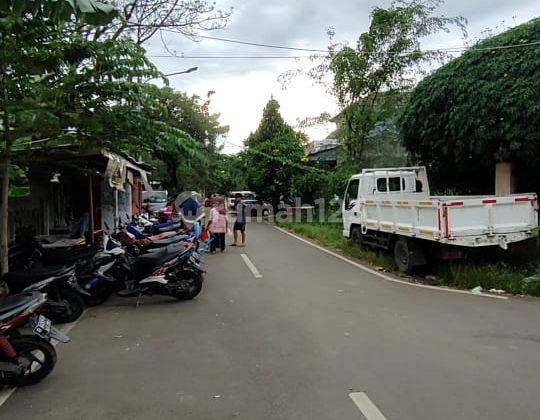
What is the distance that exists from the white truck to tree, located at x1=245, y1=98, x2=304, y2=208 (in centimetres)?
1333

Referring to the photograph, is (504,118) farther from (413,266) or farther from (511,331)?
(511,331)

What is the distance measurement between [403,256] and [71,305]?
6280mm

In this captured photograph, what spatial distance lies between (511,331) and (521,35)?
8.12 metres

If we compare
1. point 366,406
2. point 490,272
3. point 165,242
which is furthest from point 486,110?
point 366,406

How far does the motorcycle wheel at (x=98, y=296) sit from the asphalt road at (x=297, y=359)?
0.16 metres

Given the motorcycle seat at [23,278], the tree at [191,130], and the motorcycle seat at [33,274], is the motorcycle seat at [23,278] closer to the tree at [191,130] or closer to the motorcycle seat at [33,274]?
the motorcycle seat at [33,274]

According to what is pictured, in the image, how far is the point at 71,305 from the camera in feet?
22.3

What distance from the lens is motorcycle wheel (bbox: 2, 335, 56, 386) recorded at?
174 inches

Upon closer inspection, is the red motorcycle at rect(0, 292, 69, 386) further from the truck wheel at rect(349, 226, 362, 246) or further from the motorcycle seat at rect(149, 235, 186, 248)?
the truck wheel at rect(349, 226, 362, 246)

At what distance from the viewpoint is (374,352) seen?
5168mm

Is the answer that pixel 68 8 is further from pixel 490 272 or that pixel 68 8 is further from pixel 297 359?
pixel 490 272

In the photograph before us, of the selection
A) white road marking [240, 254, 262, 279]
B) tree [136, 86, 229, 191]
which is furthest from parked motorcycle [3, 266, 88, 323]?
tree [136, 86, 229, 191]

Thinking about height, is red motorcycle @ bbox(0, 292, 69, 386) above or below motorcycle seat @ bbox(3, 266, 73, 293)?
below

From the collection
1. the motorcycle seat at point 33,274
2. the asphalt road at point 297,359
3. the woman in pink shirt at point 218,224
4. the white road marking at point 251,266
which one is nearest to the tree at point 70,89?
the motorcycle seat at point 33,274
